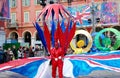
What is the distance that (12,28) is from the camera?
57.7 m

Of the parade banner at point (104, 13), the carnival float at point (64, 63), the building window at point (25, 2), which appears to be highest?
the building window at point (25, 2)

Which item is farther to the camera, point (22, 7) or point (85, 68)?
point (22, 7)

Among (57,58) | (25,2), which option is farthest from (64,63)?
(25,2)

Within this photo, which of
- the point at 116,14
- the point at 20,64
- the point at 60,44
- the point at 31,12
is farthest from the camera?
the point at 31,12

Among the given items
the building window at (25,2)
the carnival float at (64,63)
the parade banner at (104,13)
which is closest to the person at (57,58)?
the carnival float at (64,63)

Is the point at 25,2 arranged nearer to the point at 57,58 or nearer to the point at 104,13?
the point at 104,13

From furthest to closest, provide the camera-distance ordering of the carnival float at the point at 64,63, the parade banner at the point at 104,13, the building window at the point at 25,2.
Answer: the building window at the point at 25,2 → the parade banner at the point at 104,13 → the carnival float at the point at 64,63

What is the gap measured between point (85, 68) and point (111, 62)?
1700 millimetres

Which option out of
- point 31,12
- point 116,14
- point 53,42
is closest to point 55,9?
point 53,42

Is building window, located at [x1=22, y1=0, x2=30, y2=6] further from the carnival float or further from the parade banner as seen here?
the carnival float

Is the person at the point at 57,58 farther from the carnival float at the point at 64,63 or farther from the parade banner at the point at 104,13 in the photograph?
the parade banner at the point at 104,13

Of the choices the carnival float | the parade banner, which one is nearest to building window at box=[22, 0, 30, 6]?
the parade banner

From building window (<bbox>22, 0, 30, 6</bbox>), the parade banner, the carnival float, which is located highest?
building window (<bbox>22, 0, 30, 6</bbox>)

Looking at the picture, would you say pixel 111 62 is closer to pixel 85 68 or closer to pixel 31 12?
pixel 85 68
